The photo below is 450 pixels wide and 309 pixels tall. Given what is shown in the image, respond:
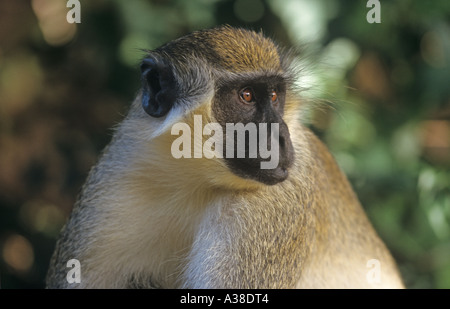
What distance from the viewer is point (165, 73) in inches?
116

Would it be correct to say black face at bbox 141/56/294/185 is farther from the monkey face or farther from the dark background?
the dark background

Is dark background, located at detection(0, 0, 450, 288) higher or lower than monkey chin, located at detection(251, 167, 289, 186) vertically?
higher

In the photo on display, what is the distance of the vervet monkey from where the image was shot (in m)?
2.90

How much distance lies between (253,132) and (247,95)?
0.66 ft

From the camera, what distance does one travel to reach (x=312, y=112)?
421 centimetres

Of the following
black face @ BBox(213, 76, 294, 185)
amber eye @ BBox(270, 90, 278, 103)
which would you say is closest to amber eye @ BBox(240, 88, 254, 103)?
black face @ BBox(213, 76, 294, 185)

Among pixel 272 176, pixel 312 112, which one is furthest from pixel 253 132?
pixel 312 112

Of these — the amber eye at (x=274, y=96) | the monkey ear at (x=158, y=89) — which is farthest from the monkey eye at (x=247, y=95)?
the monkey ear at (x=158, y=89)

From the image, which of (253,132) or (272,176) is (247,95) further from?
(272,176)

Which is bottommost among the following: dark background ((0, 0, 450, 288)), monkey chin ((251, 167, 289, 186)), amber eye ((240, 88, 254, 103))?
monkey chin ((251, 167, 289, 186))

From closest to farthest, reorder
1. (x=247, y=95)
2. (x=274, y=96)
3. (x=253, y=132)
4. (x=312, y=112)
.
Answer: (x=253, y=132), (x=247, y=95), (x=274, y=96), (x=312, y=112)

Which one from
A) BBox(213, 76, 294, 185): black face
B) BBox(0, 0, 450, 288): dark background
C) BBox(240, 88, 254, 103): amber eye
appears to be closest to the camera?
BBox(213, 76, 294, 185): black face

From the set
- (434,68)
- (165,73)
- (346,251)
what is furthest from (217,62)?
(434,68)

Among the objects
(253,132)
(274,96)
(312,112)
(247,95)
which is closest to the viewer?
(253,132)
